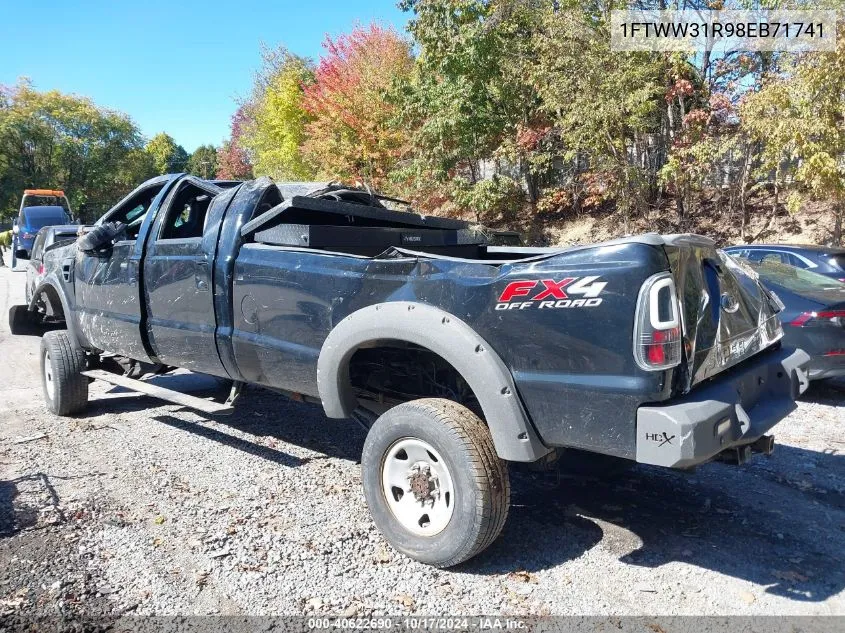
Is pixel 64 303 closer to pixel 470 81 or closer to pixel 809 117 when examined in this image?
pixel 809 117

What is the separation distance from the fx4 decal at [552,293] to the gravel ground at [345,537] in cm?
142

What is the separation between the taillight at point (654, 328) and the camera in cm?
279

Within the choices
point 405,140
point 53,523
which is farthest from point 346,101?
point 53,523

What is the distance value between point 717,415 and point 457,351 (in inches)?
47.7

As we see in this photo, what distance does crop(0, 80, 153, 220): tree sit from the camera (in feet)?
147

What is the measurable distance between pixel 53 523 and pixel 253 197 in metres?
2.42

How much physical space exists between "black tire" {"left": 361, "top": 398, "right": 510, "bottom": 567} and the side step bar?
1.69 metres

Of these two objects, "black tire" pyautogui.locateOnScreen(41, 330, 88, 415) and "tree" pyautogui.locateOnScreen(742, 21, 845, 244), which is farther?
"tree" pyautogui.locateOnScreen(742, 21, 845, 244)

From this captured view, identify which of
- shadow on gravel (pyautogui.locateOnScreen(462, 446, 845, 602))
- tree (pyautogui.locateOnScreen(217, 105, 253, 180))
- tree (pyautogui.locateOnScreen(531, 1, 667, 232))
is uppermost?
tree (pyautogui.locateOnScreen(217, 105, 253, 180))

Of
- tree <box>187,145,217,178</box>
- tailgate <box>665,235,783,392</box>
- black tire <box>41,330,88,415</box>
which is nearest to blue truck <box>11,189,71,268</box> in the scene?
black tire <box>41,330,88,415</box>

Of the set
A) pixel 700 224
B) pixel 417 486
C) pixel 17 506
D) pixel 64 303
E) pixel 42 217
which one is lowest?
pixel 17 506

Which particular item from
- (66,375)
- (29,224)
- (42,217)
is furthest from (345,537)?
(42,217)

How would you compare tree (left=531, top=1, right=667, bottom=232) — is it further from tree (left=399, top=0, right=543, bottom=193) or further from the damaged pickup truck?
the damaged pickup truck

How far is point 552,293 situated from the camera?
2988mm
